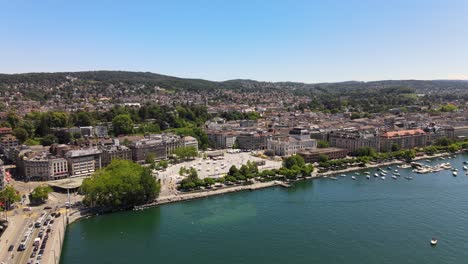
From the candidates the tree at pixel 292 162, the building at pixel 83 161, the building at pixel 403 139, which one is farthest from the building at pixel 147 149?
the building at pixel 403 139

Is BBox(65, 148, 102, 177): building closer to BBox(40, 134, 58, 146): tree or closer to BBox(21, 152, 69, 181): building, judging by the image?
BBox(21, 152, 69, 181): building

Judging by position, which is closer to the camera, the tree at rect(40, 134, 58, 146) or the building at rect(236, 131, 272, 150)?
the tree at rect(40, 134, 58, 146)

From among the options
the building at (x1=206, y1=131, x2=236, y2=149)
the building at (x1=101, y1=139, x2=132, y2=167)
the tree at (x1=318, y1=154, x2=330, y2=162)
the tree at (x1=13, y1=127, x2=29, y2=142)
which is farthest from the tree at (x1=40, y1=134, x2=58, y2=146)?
the tree at (x1=318, y1=154, x2=330, y2=162)

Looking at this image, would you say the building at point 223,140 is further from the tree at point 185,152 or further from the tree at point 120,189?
the tree at point 120,189

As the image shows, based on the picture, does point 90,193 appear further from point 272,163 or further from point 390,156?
point 390,156

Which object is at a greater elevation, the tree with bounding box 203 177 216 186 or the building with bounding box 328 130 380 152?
the building with bounding box 328 130 380 152

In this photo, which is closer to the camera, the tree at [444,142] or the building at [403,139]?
the building at [403,139]

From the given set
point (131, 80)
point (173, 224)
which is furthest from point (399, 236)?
point (131, 80)
